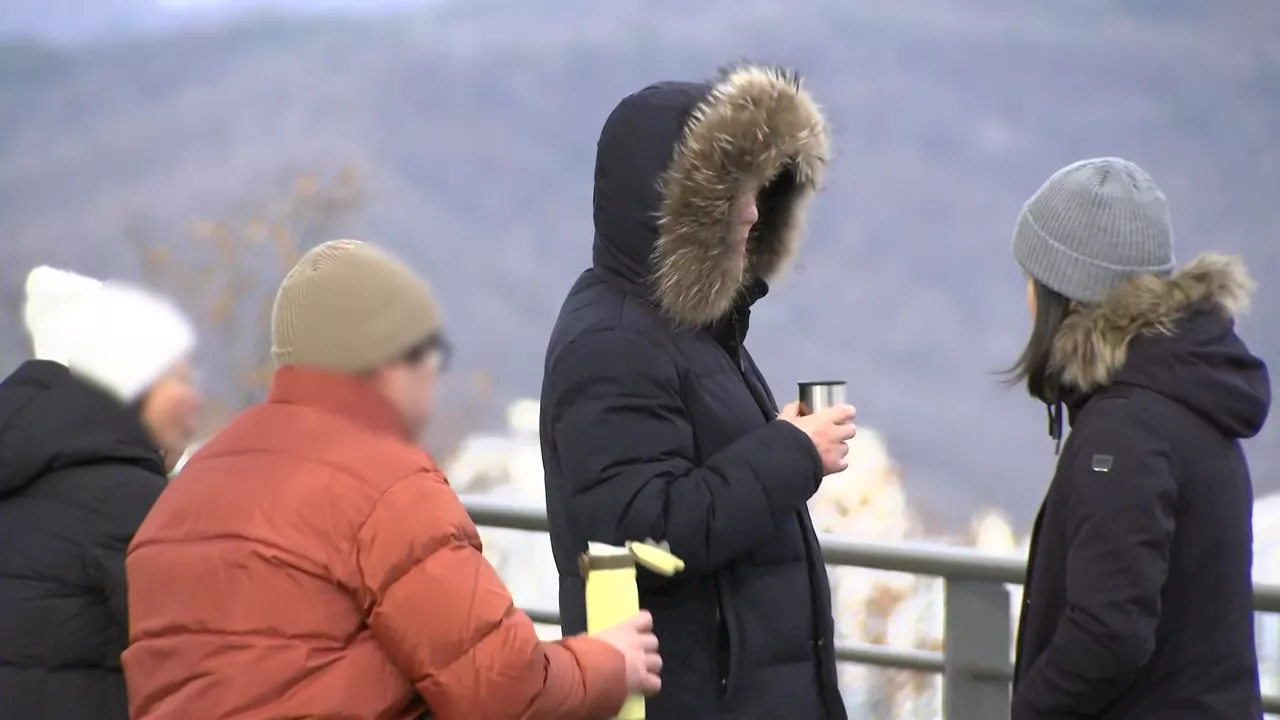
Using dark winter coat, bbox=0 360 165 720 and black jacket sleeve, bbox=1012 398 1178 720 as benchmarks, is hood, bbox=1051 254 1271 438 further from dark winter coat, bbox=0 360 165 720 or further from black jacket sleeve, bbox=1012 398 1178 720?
dark winter coat, bbox=0 360 165 720

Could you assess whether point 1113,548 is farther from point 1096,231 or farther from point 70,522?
point 70,522

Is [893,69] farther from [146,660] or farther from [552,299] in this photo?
[146,660]

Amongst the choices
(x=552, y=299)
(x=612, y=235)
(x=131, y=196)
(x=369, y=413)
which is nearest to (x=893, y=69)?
(x=552, y=299)

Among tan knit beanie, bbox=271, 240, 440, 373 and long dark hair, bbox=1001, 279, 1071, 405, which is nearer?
tan knit beanie, bbox=271, 240, 440, 373

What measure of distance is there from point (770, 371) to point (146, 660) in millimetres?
A: 6826

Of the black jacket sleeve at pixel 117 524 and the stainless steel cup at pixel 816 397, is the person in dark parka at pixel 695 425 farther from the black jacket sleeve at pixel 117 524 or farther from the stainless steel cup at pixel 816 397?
the black jacket sleeve at pixel 117 524

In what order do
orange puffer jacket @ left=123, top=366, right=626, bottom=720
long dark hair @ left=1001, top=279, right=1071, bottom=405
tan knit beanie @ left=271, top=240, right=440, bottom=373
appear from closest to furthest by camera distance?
orange puffer jacket @ left=123, top=366, right=626, bottom=720
tan knit beanie @ left=271, top=240, right=440, bottom=373
long dark hair @ left=1001, top=279, right=1071, bottom=405

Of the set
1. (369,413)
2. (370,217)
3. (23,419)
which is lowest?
(370,217)

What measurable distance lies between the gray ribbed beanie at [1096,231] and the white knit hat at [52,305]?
5.32 feet

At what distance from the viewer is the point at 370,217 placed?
28.7ft

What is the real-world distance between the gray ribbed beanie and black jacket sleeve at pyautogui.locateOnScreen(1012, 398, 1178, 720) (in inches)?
8.8

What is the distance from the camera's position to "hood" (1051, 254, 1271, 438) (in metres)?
2.09

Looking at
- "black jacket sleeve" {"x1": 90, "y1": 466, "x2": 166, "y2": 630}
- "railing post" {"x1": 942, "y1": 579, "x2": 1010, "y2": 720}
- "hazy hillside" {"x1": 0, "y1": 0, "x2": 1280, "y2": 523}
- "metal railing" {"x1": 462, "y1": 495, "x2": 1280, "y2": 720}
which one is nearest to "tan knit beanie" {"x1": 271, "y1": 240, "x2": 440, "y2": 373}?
"black jacket sleeve" {"x1": 90, "y1": 466, "x2": 166, "y2": 630}

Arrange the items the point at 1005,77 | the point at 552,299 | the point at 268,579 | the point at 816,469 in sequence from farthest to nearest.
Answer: the point at 552,299
the point at 1005,77
the point at 816,469
the point at 268,579
